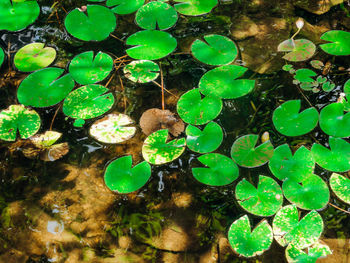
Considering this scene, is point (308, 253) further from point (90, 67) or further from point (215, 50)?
point (90, 67)

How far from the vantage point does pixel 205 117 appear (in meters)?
1.64

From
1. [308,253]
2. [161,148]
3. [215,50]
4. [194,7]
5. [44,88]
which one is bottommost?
[308,253]

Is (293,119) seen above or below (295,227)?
above

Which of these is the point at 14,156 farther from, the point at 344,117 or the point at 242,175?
the point at 344,117

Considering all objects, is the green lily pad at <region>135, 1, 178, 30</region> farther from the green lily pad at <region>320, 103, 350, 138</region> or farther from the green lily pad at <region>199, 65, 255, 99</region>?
the green lily pad at <region>320, 103, 350, 138</region>

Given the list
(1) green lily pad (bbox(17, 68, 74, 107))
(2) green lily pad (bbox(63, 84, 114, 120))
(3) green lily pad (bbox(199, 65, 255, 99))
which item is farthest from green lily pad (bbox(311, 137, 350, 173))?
(1) green lily pad (bbox(17, 68, 74, 107))

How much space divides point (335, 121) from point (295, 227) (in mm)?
627

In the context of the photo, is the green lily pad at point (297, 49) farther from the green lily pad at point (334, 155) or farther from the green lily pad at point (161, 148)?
the green lily pad at point (161, 148)

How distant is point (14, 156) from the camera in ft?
5.16

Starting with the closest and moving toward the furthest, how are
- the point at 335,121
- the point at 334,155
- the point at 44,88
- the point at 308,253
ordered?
the point at 308,253
the point at 334,155
the point at 335,121
the point at 44,88

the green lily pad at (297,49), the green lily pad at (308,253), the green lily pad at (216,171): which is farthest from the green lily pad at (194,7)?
the green lily pad at (308,253)

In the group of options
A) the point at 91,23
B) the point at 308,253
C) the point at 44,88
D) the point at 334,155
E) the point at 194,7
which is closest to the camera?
the point at 308,253

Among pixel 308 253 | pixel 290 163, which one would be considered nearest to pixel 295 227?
pixel 308 253

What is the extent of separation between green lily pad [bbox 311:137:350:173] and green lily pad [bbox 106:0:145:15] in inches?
56.1
